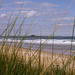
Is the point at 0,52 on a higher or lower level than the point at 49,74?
higher

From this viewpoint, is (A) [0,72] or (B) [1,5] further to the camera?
(B) [1,5]

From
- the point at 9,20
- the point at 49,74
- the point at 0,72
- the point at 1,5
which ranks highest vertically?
the point at 1,5

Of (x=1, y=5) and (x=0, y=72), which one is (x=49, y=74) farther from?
(x=1, y=5)

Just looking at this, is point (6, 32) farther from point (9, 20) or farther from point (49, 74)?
point (49, 74)

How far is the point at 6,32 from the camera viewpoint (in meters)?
2.01

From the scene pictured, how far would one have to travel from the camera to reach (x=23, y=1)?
6.79 feet

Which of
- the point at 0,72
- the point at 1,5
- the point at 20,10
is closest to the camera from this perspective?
the point at 0,72

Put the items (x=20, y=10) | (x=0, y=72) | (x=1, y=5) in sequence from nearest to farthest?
(x=0, y=72) < (x=20, y=10) < (x=1, y=5)

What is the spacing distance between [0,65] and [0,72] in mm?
98

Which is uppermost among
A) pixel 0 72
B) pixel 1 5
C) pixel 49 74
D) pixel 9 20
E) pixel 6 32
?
pixel 1 5

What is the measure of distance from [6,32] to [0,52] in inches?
10.2

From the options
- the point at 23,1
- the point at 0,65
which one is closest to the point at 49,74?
the point at 0,65

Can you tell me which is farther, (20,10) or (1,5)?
(1,5)

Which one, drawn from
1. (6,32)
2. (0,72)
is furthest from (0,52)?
(0,72)
